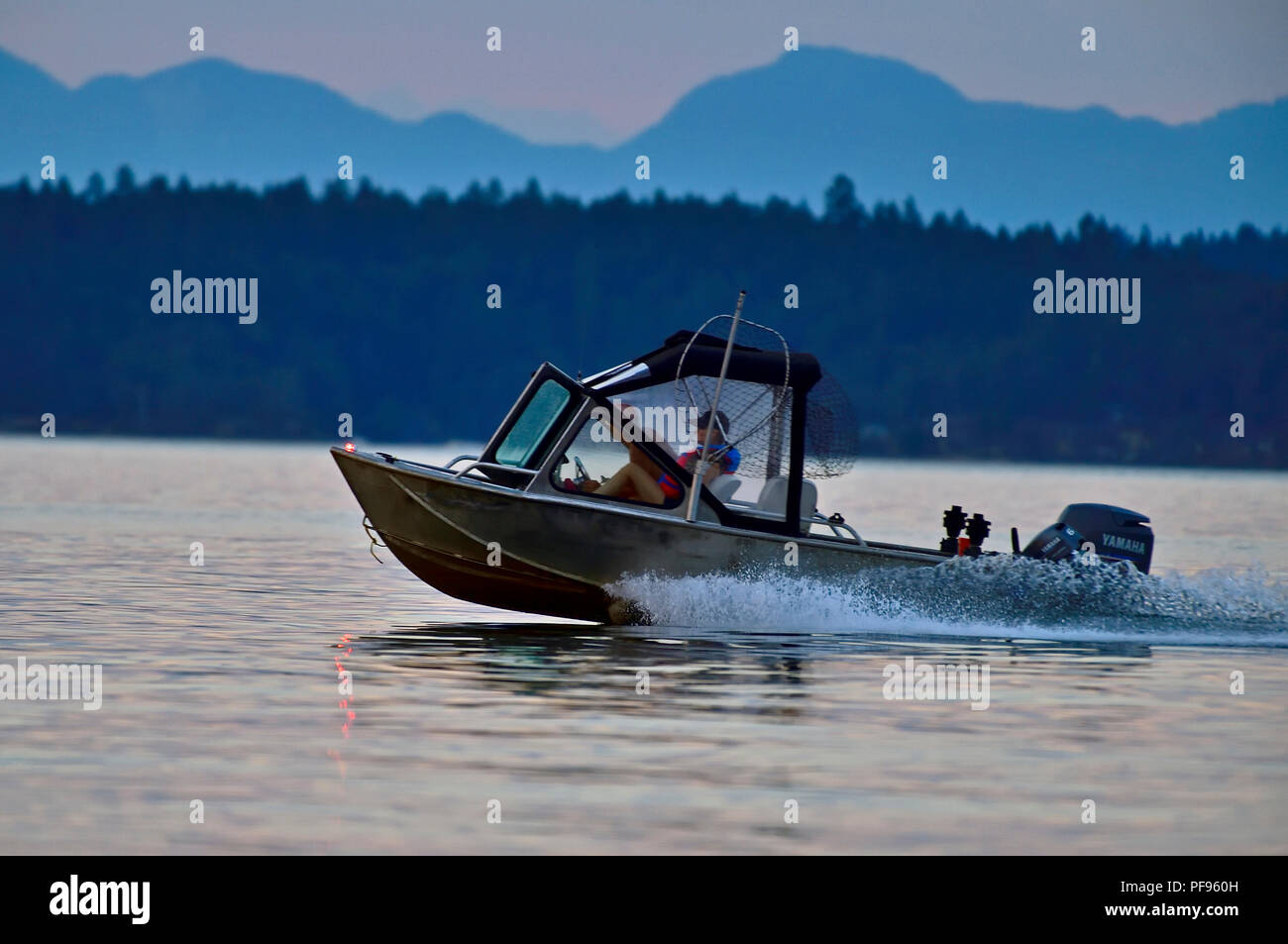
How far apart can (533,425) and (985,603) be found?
427cm

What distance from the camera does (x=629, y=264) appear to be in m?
190

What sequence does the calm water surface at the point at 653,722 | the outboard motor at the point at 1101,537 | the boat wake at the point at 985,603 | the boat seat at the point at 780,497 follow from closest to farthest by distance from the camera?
the calm water surface at the point at 653,722 < the boat wake at the point at 985,603 < the boat seat at the point at 780,497 < the outboard motor at the point at 1101,537

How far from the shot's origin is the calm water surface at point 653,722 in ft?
31.3

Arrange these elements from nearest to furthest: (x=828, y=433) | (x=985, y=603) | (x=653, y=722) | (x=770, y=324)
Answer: (x=653, y=722) → (x=828, y=433) → (x=985, y=603) → (x=770, y=324)

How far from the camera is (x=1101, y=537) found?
1762 centimetres

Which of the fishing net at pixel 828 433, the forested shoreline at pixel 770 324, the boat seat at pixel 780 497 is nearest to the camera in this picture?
the boat seat at pixel 780 497

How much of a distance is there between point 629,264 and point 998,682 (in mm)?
176598

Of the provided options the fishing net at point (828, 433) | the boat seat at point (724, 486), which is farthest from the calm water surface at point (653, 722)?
the fishing net at point (828, 433)
